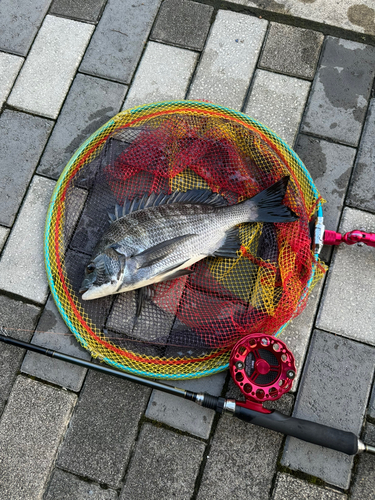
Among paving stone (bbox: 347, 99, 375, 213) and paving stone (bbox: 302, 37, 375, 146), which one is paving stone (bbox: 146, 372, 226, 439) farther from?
paving stone (bbox: 302, 37, 375, 146)

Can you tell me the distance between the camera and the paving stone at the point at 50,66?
4.45m

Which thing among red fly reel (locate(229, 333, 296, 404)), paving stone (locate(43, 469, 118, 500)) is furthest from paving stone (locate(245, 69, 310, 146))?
paving stone (locate(43, 469, 118, 500))

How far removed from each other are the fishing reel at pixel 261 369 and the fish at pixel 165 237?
0.77 m

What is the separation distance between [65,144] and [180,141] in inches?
49.2

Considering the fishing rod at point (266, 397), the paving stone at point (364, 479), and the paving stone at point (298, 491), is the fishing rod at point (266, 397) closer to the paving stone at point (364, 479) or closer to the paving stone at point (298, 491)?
the paving stone at point (364, 479)

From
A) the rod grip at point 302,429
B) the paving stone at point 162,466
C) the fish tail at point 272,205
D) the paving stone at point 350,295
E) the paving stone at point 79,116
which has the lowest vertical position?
the paving stone at point 162,466

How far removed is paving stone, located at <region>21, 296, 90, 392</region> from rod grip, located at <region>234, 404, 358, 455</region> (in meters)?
1.47

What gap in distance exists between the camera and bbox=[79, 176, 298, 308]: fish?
3500 millimetres

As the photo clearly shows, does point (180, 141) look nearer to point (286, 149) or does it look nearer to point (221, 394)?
point (286, 149)

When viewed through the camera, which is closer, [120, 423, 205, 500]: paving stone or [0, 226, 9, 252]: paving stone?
[120, 423, 205, 500]: paving stone

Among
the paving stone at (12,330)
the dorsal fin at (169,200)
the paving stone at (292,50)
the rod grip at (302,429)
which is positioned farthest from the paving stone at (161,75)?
the rod grip at (302,429)

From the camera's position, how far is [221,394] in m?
3.72

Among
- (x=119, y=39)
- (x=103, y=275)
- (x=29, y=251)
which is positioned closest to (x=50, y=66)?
(x=119, y=39)

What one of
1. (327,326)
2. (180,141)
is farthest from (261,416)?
(180,141)
